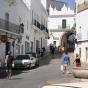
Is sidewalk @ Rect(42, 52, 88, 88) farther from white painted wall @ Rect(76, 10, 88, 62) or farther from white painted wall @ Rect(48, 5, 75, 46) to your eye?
white painted wall @ Rect(48, 5, 75, 46)

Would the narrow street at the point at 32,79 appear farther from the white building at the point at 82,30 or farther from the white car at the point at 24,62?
the white building at the point at 82,30

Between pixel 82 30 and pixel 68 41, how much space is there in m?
35.1

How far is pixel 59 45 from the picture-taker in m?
81.8

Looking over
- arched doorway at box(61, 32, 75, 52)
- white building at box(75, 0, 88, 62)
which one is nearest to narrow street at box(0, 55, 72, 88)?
white building at box(75, 0, 88, 62)

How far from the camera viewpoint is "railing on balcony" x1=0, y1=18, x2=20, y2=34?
127 ft

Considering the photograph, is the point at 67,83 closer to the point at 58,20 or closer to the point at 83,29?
the point at 83,29

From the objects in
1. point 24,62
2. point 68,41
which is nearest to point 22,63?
point 24,62

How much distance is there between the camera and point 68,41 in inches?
3610

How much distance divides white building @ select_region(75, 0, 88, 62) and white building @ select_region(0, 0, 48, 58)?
20.4 ft

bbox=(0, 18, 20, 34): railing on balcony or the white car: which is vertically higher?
bbox=(0, 18, 20, 34): railing on balcony

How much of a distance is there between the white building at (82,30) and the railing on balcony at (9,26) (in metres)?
13.2

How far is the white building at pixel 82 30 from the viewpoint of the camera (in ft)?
180

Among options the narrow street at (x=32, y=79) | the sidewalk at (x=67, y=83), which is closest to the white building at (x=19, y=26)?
the narrow street at (x=32, y=79)

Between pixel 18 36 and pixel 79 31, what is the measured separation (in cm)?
1446
